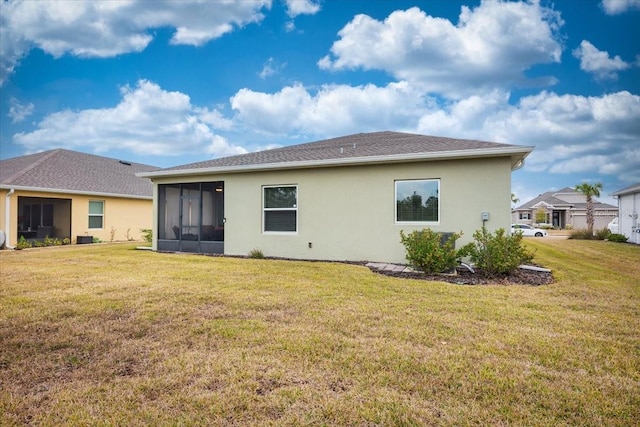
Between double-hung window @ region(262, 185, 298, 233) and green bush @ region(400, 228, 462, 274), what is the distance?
4.09 m

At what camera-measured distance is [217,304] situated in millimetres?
5215

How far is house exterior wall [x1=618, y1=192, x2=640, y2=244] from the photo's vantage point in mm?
19719

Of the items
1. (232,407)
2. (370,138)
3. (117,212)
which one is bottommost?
(232,407)

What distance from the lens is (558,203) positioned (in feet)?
144

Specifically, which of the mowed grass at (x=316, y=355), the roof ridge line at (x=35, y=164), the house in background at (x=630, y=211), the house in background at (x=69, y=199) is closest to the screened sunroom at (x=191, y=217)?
the mowed grass at (x=316, y=355)

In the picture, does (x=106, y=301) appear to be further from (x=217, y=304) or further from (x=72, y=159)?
(x=72, y=159)

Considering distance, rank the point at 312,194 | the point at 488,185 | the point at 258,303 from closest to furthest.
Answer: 1. the point at 258,303
2. the point at 488,185
3. the point at 312,194

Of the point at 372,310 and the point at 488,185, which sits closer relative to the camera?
the point at 372,310

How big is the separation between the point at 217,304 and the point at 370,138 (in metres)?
10.2

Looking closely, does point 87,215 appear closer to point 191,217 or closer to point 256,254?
point 191,217

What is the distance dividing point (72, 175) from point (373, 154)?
53.2 ft

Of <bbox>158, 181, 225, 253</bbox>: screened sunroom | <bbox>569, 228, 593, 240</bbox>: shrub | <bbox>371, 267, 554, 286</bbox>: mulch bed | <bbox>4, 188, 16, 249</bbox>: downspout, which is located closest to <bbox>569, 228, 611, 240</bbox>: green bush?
<bbox>569, 228, 593, 240</bbox>: shrub

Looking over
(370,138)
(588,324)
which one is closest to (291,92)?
(370,138)

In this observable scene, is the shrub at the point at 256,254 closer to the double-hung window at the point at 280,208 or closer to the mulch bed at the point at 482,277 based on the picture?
the double-hung window at the point at 280,208
